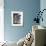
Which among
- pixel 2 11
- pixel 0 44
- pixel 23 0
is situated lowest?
pixel 0 44

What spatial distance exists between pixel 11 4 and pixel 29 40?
216 cm

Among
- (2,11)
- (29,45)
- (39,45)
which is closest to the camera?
(39,45)

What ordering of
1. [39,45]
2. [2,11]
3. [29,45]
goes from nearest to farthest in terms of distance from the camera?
1. [39,45]
2. [29,45]
3. [2,11]

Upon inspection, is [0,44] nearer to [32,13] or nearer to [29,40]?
[29,40]

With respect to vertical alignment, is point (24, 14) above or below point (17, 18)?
above

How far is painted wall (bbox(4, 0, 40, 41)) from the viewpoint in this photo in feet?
16.4

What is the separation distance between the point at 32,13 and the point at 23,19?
1.37ft

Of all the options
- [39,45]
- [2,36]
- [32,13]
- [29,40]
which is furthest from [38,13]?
[39,45]

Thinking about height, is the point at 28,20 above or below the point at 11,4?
below

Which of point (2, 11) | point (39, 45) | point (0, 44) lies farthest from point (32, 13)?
point (39, 45)

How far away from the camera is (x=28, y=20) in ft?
16.8

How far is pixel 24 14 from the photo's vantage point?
16.7 feet

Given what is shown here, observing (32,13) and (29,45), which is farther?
(32,13)

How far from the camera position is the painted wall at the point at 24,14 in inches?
197
